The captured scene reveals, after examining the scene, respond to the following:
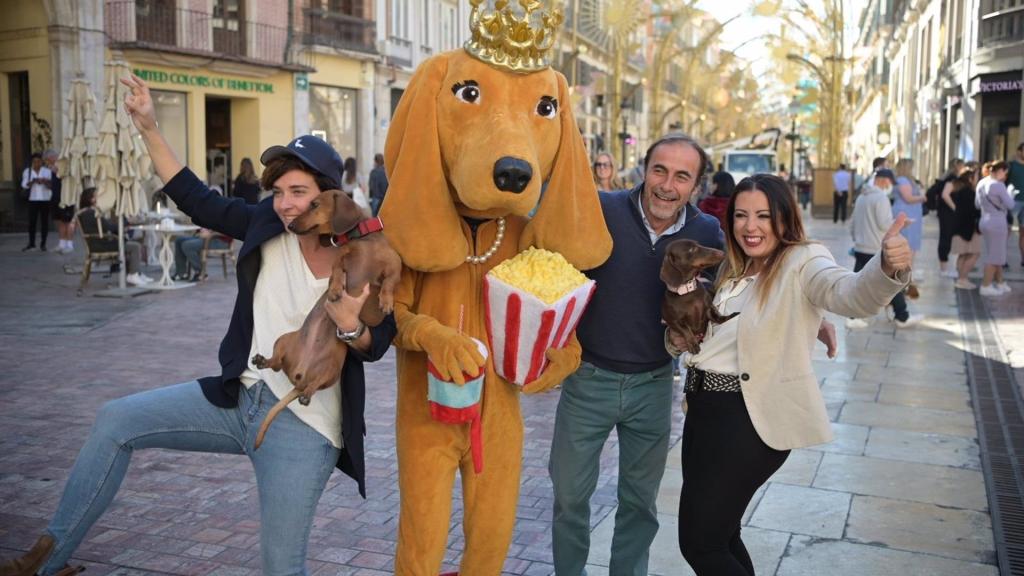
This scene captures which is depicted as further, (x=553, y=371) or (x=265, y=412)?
(x=553, y=371)

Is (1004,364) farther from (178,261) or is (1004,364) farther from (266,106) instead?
(266,106)

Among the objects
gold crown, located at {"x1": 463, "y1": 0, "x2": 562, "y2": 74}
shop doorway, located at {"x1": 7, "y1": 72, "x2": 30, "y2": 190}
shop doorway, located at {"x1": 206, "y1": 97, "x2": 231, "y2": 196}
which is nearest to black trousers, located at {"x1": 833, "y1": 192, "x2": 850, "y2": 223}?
shop doorway, located at {"x1": 206, "y1": 97, "x2": 231, "y2": 196}

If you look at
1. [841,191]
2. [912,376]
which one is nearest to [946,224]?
[912,376]

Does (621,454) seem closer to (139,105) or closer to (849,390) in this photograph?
(139,105)

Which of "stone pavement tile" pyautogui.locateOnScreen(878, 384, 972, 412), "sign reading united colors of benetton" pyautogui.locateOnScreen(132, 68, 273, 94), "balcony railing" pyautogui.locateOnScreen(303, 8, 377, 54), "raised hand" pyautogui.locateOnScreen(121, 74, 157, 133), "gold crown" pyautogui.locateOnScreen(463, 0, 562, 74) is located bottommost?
"stone pavement tile" pyautogui.locateOnScreen(878, 384, 972, 412)

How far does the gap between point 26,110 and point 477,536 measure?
21.2 metres

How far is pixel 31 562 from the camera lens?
296 cm

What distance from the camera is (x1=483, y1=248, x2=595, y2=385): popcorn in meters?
2.89

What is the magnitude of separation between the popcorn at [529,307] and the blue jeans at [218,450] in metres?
0.64

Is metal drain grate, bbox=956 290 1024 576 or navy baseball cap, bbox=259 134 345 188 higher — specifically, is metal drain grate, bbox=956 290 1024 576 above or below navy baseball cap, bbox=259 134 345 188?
below

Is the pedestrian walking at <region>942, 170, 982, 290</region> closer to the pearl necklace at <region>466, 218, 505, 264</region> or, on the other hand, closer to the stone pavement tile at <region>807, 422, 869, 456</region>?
the stone pavement tile at <region>807, 422, 869, 456</region>

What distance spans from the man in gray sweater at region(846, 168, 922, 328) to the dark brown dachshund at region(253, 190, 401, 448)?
24.3 feet

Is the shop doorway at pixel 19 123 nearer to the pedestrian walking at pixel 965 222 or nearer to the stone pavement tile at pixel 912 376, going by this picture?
the pedestrian walking at pixel 965 222

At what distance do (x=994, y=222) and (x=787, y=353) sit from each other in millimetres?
10505
